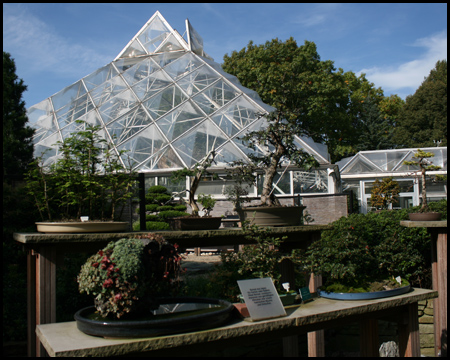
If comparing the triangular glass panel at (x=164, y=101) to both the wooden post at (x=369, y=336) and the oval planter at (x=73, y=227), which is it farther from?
the wooden post at (x=369, y=336)

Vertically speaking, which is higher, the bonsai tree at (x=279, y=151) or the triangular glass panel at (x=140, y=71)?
the triangular glass panel at (x=140, y=71)

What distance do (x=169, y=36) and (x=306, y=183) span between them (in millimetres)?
15212

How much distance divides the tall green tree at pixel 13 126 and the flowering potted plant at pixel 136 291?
657cm

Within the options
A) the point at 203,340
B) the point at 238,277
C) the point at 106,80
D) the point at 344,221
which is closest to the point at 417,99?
the point at 106,80

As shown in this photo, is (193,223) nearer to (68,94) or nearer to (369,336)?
(369,336)

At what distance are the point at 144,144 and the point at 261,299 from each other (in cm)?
1609

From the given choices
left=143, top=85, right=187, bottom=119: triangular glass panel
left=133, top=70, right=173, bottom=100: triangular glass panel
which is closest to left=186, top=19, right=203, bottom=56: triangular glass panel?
left=133, top=70, right=173, bottom=100: triangular glass panel

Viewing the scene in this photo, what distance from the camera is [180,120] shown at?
65.3 feet

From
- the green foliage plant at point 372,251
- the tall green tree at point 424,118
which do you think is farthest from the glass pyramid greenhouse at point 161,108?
the tall green tree at point 424,118

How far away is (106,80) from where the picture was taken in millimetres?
25906

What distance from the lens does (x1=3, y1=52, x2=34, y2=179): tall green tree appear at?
920cm

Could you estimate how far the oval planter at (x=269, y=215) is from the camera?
217 inches

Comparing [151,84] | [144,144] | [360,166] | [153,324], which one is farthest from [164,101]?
[153,324]

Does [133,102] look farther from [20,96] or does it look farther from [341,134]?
[341,134]
